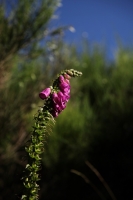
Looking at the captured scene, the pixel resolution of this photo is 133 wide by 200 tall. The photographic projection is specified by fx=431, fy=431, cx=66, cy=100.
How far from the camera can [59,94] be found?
6.10ft

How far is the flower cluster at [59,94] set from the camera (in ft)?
6.09

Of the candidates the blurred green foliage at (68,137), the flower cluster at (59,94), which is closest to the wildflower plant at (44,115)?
the flower cluster at (59,94)

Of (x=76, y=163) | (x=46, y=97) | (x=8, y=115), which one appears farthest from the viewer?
(x=76, y=163)

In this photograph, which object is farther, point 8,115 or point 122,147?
point 122,147

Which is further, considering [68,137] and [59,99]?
[68,137]

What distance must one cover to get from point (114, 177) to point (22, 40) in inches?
115

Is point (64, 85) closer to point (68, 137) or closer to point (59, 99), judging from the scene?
point (59, 99)

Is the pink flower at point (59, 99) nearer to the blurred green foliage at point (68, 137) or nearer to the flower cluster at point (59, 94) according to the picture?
the flower cluster at point (59, 94)

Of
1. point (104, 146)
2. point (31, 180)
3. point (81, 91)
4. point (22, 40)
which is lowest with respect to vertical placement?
point (31, 180)

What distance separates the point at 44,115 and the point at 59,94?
0.13m

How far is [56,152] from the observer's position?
7.11 meters

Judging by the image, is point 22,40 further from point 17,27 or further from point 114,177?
point 114,177

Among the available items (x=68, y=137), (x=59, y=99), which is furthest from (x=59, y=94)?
A: (x=68, y=137)

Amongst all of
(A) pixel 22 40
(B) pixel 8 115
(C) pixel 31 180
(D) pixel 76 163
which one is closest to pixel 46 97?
(C) pixel 31 180
